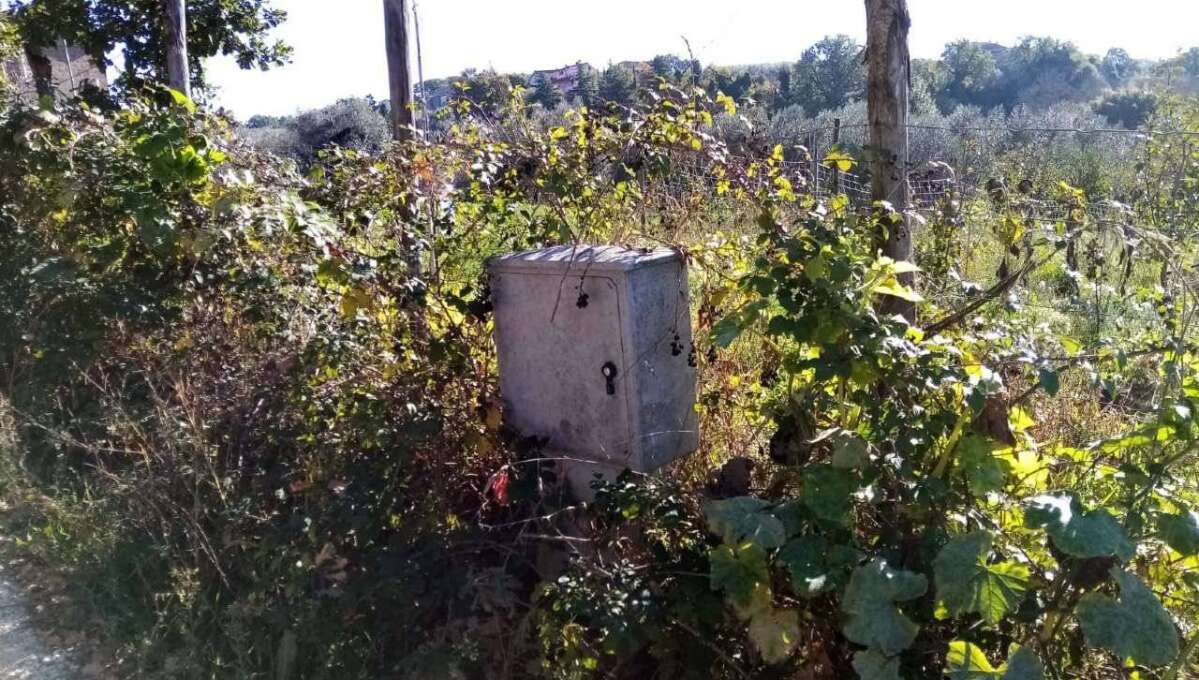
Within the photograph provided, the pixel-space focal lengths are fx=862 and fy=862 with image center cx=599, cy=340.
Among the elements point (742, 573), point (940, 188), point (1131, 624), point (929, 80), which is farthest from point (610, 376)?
point (929, 80)

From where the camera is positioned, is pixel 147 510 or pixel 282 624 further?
pixel 147 510

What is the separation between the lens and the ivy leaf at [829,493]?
204 cm

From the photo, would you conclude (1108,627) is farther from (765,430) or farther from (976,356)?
(765,430)

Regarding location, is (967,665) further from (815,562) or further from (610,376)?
(610,376)

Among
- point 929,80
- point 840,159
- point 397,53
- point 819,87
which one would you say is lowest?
point 840,159

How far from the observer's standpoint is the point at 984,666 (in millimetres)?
1742

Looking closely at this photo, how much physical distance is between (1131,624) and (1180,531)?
0.23 metres

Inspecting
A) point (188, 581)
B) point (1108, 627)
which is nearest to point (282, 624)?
point (188, 581)

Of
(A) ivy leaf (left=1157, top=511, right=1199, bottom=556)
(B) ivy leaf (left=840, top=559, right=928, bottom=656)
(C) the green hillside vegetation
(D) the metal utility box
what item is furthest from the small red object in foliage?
(A) ivy leaf (left=1157, top=511, right=1199, bottom=556)

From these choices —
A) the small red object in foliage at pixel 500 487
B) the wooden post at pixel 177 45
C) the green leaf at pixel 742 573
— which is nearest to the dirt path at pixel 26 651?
the small red object in foliage at pixel 500 487

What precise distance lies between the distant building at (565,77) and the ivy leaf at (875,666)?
382cm

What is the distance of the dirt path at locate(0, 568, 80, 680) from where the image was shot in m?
2.99

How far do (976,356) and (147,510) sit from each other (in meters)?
3.11

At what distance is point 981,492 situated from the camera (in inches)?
77.8
